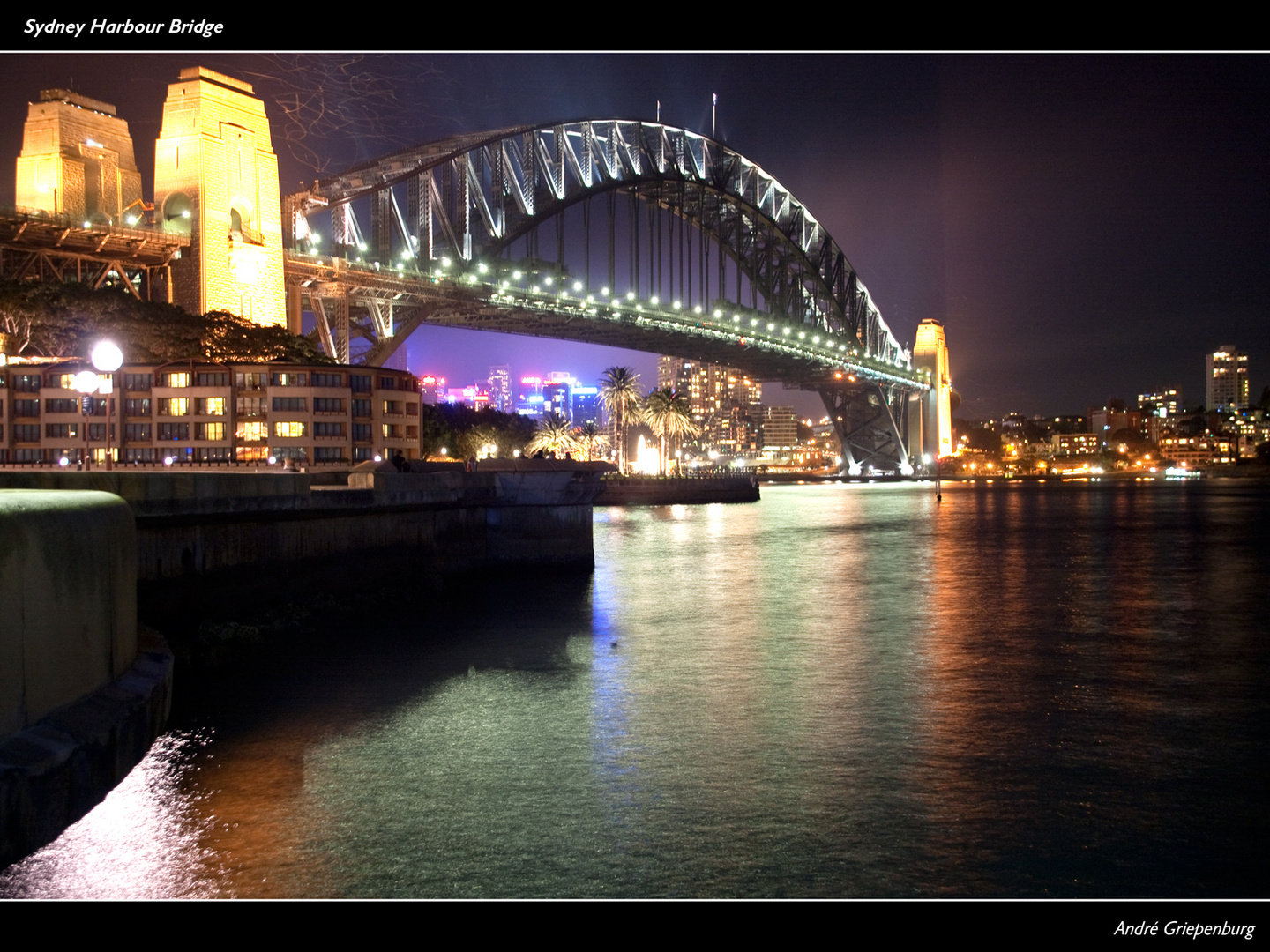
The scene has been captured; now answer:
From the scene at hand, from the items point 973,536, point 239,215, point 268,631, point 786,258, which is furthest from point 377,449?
point 786,258

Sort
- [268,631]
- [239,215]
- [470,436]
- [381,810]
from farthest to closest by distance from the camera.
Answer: [470,436] → [239,215] → [268,631] → [381,810]

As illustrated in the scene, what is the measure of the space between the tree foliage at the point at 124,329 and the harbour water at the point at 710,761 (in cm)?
3375

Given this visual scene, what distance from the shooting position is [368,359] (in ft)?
202

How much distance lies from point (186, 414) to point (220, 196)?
36.5ft

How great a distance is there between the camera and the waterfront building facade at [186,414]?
52.8 meters

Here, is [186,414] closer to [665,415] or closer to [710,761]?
[665,415]

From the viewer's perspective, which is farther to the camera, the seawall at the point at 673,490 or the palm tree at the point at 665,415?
the palm tree at the point at 665,415

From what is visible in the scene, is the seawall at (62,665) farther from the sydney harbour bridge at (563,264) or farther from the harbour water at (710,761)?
the sydney harbour bridge at (563,264)

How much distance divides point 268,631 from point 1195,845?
14.6 meters

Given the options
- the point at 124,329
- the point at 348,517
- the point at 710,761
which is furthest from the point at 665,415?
the point at 710,761

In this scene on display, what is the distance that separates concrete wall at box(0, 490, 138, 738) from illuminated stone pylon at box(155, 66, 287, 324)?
47.5m

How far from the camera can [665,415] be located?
9556 cm

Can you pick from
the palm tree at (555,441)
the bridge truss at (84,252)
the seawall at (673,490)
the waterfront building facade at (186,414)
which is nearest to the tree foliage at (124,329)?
the waterfront building facade at (186,414)
